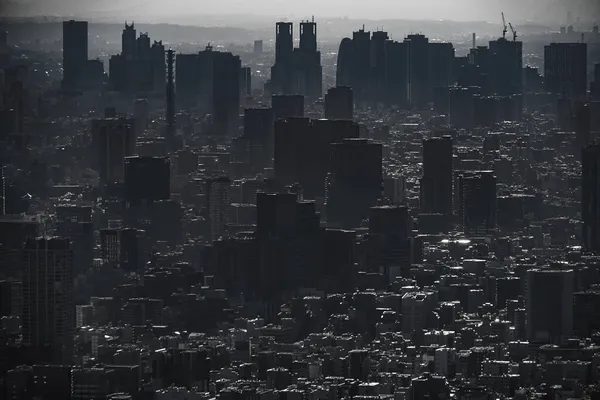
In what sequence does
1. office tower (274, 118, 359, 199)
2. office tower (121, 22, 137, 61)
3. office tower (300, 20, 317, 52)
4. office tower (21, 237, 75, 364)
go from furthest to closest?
office tower (300, 20, 317, 52)
office tower (121, 22, 137, 61)
office tower (274, 118, 359, 199)
office tower (21, 237, 75, 364)

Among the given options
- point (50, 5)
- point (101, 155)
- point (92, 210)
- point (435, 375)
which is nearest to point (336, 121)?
point (101, 155)

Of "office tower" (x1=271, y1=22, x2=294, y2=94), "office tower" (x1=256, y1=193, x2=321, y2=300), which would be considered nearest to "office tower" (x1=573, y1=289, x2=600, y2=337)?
"office tower" (x1=256, y1=193, x2=321, y2=300)

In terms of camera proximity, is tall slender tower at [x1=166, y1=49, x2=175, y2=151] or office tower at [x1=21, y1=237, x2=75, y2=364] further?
tall slender tower at [x1=166, y1=49, x2=175, y2=151]

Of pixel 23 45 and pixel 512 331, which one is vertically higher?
pixel 23 45

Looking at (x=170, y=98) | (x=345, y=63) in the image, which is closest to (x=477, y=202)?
(x=170, y=98)

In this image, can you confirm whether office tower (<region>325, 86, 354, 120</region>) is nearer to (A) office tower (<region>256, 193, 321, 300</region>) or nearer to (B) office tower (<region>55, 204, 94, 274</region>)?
(A) office tower (<region>256, 193, 321, 300</region>)

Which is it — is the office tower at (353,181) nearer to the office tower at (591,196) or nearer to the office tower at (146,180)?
the office tower at (146,180)

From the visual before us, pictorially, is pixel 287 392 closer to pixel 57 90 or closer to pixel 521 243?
pixel 521 243

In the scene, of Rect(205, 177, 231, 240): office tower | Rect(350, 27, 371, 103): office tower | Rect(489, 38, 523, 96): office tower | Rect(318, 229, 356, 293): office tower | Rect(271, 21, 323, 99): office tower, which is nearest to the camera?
Rect(318, 229, 356, 293): office tower
